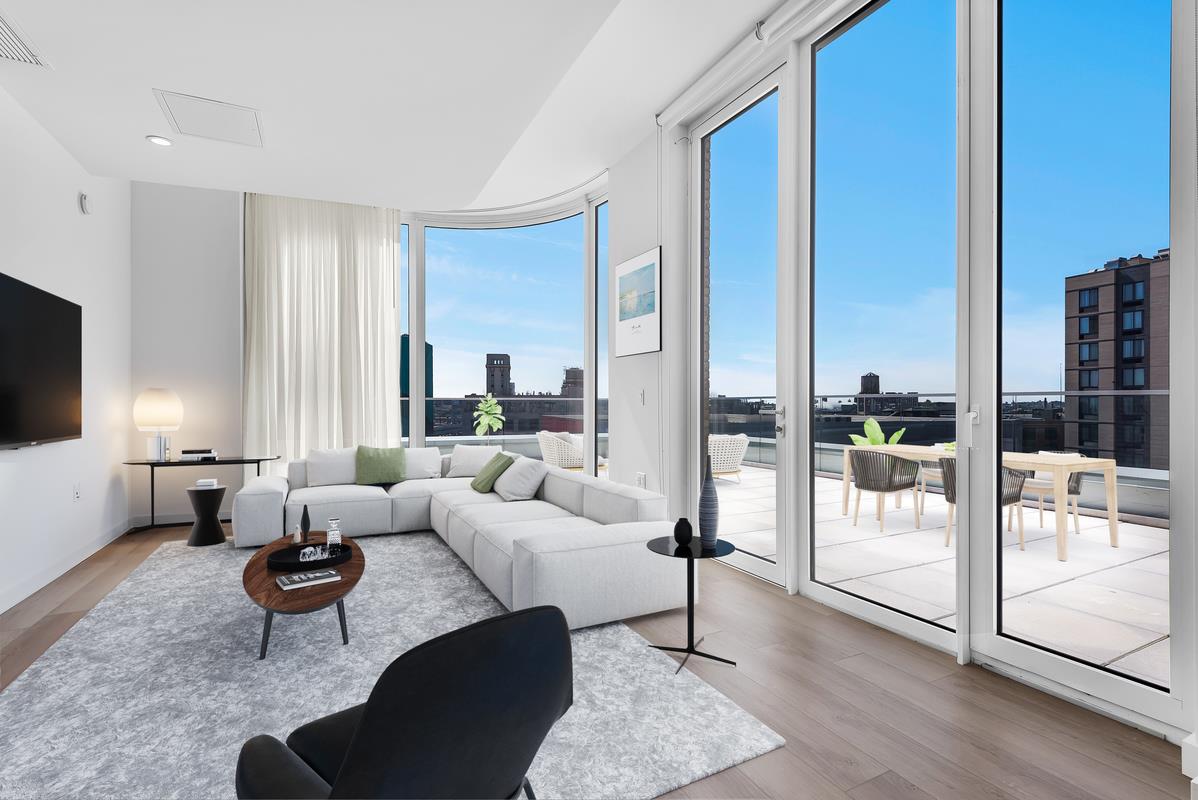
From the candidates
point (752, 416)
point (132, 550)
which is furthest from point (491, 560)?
point (132, 550)

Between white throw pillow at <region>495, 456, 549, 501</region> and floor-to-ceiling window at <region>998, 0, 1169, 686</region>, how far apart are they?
9.85ft

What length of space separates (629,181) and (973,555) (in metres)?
3.76

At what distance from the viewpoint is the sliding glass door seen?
3.71 metres

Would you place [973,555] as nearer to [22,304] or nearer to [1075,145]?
[1075,145]

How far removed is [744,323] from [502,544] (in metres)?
2.11

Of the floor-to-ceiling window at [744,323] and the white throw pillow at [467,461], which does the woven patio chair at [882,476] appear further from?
the white throw pillow at [467,461]

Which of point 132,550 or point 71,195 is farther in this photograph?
point 132,550

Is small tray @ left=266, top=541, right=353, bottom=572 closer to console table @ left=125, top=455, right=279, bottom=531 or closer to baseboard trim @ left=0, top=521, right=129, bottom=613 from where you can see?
baseboard trim @ left=0, top=521, right=129, bottom=613

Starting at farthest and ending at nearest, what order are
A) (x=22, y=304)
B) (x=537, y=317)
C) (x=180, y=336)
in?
(x=537, y=317) < (x=180, y=336) < (x=22, y=304)

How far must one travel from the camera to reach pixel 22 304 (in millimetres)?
3197

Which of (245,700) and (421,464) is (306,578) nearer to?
(245,700)

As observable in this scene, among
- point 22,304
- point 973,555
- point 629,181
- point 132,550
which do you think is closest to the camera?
point 973,555

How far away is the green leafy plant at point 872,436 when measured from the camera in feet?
10.00

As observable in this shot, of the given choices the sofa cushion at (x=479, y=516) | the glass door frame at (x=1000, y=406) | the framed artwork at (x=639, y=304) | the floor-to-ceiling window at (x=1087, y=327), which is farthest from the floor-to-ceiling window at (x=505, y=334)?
the floor-to-ceiling window at (x=1087, y=327)
